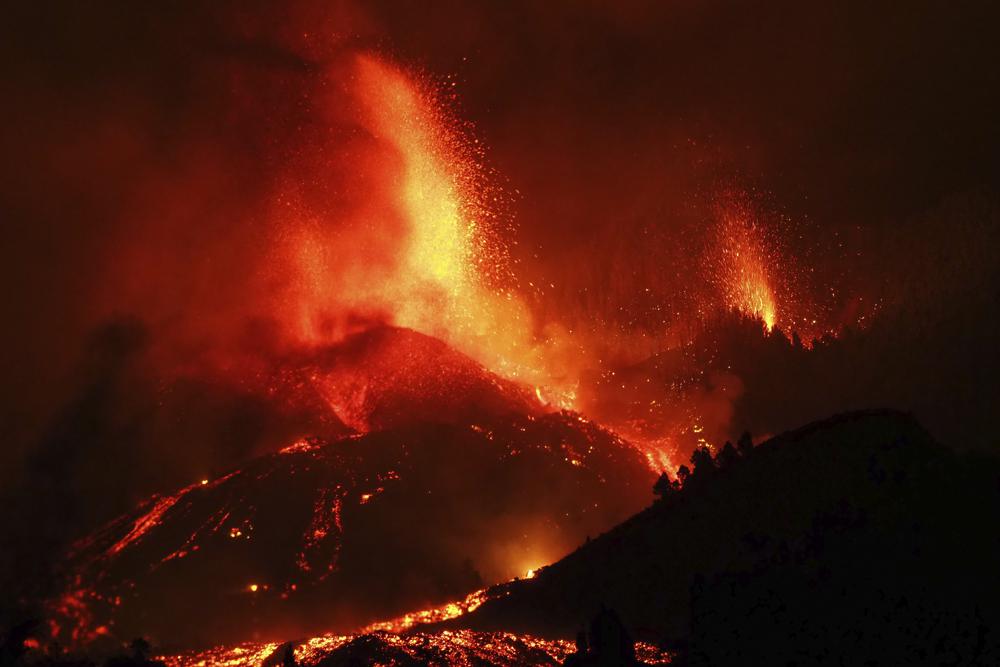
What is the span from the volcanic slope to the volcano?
171ft

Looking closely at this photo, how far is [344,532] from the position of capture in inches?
6294

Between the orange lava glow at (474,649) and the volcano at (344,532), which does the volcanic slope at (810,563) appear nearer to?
the orange lava glow at (474,649)

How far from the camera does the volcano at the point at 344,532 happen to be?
13625cm

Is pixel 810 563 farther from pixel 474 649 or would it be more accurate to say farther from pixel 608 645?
pixel 474 649

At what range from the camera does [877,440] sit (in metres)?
72.5

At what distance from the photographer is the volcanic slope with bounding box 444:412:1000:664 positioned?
160 ft

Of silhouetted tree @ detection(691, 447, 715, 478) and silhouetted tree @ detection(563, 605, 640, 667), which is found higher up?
silhouetted tree @ detection(691, 447, 715, 478)

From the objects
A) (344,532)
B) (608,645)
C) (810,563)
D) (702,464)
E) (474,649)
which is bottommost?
(608,645)

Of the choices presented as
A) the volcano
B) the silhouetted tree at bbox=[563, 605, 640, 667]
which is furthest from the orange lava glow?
the volcano

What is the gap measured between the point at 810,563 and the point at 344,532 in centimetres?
11441

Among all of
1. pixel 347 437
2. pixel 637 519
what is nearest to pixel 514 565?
pixel 347 437

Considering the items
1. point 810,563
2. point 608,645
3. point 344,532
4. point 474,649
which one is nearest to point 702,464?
point 474,649

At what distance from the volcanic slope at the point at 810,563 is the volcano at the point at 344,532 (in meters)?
52.0

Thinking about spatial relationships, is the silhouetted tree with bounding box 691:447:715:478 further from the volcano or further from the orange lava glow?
the volcano
